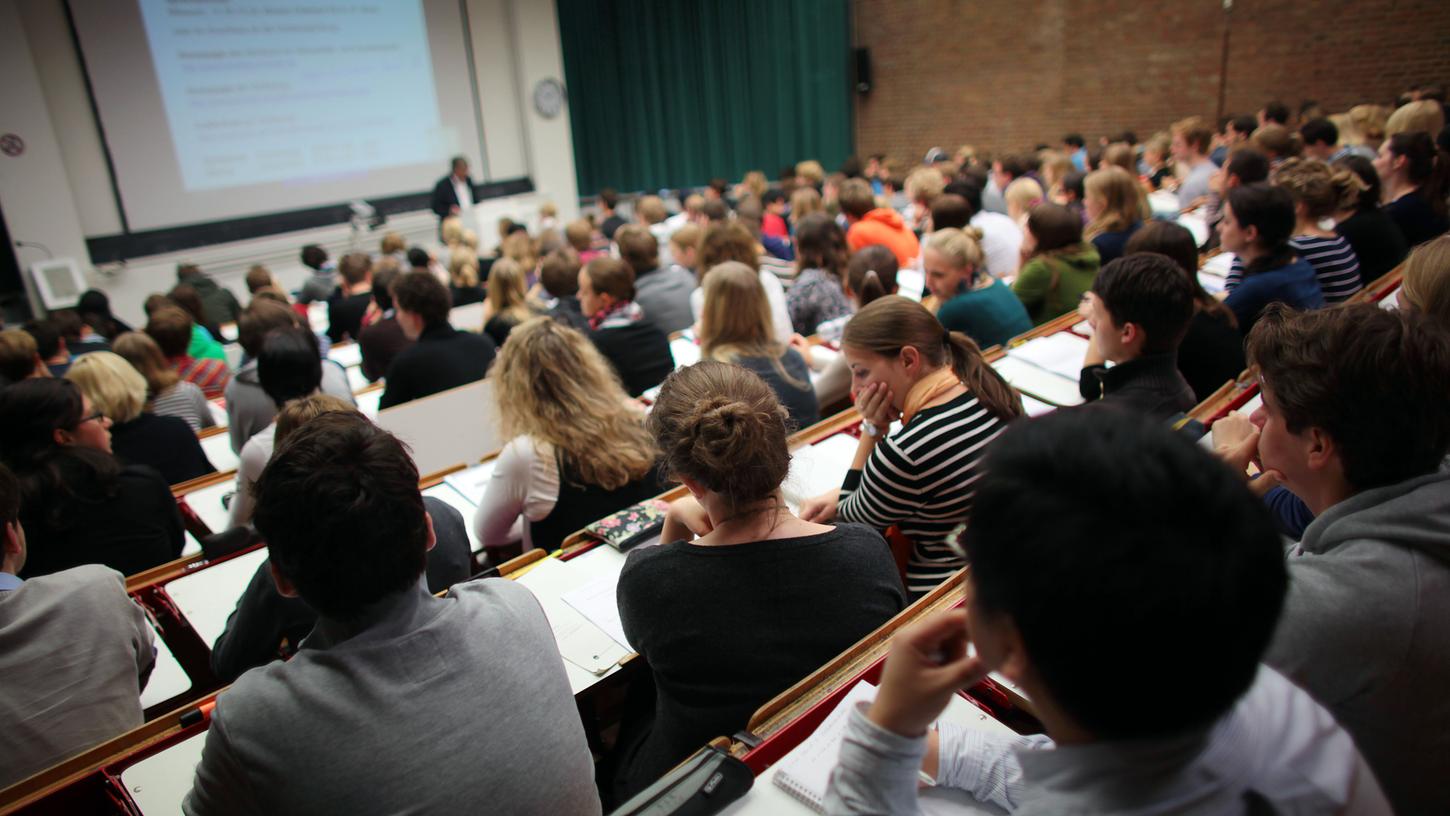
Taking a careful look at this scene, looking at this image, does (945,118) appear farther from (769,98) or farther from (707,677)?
(707,677)

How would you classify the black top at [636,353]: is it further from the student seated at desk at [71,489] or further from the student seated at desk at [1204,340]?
the student seated at desk at [1204,340]

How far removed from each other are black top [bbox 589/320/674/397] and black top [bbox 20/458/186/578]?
1678 mm

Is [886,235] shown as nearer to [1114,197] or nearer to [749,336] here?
[1114,197]

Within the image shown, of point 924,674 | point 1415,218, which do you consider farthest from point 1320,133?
point 924,674

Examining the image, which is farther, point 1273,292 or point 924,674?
point 1273,292

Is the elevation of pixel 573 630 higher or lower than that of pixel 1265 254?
lower

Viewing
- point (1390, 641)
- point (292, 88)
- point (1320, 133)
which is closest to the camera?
point (1390, 641)

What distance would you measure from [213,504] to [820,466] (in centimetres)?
207

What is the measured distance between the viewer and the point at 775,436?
1.52 m

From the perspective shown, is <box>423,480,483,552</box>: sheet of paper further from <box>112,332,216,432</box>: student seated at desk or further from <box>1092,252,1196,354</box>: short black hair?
<box>1092,252,1196,354</box>: short black hair

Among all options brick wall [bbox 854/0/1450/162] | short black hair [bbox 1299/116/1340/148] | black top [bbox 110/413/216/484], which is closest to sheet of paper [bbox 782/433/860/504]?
black top [bbox 110/413/216/484]

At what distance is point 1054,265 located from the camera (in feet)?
12.4

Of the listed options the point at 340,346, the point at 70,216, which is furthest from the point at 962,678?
the point at 70,216

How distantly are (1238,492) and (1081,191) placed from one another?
18.8 ft
